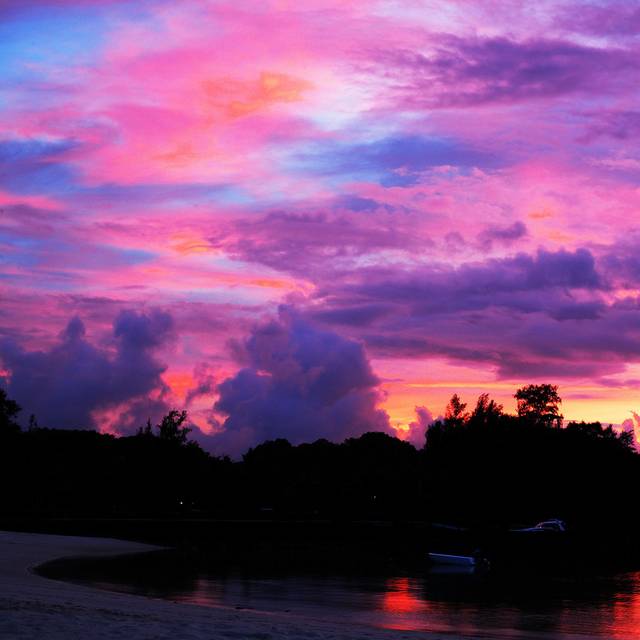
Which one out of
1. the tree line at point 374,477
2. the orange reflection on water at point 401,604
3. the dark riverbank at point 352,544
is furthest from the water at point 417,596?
the tree line at point 374,477

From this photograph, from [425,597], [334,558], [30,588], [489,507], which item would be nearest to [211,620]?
[30,588]

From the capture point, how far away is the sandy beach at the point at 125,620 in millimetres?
19703

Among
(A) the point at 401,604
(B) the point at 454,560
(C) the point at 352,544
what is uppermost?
(A) the point at 401,604

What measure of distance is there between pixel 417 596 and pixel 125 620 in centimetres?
1948

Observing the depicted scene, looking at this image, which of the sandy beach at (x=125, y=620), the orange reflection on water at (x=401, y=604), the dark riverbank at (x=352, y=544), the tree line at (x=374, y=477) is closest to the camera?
the sandy beach at (x=125, y=620)

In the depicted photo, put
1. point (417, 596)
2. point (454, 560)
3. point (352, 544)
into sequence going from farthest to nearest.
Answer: point (352, 544), point (454, 560), point (417, 596)

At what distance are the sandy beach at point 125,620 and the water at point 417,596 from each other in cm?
343

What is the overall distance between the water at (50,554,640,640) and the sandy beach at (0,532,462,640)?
3430 millimetres

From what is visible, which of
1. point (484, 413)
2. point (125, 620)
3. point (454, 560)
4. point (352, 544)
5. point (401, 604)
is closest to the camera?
point (125, 620)

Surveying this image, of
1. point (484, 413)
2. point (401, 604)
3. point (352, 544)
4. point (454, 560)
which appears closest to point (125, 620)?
point (401, 604)

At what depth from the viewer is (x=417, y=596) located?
128 feet

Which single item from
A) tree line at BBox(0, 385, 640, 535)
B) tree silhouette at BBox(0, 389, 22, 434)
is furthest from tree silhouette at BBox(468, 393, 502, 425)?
tree silhouette at BBox(0, 389, 22, 434)

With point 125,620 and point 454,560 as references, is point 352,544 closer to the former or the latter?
point 454,560

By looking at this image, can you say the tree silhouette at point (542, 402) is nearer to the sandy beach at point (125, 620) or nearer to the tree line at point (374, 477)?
the tree line at point (374, 477)
